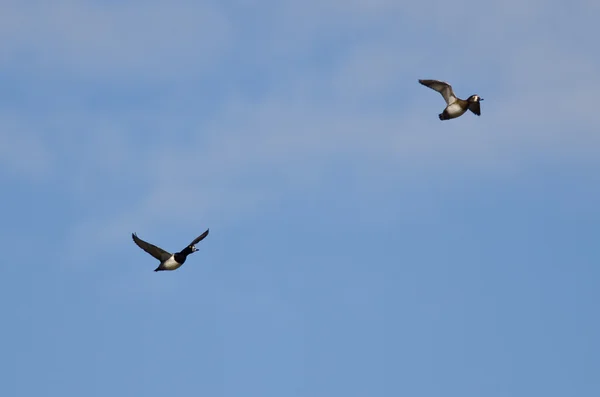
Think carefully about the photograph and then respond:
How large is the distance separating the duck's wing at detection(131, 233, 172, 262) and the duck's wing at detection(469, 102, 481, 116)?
19114 millimetres

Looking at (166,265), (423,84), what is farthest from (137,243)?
(423,84)

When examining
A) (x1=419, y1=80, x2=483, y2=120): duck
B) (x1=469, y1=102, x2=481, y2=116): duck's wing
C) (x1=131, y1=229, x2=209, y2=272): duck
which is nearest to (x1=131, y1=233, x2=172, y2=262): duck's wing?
(x1=131, y1=229, x2=209, y2=272): duck

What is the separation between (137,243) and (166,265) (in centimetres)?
285

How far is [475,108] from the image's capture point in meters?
60.9

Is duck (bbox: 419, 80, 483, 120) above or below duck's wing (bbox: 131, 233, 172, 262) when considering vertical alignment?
above

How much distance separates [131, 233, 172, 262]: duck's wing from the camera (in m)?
56.8

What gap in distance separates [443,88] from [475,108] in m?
2.22

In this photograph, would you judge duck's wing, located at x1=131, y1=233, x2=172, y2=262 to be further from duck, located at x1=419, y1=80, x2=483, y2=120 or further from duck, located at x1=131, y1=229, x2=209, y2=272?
duck, located at x1=419, y1=80, x2=483, y2=120

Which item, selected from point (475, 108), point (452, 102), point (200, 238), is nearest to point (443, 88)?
point (452, 102)

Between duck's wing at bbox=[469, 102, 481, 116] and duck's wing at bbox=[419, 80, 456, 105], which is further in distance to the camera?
duck's wing at bbox=[469, 102, 481, 116]

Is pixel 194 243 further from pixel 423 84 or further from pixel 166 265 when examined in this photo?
pixel 423 84

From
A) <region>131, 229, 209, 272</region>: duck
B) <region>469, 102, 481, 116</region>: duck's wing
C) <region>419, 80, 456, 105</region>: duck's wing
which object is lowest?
<region>131, 229, 209, 272</region>: duck

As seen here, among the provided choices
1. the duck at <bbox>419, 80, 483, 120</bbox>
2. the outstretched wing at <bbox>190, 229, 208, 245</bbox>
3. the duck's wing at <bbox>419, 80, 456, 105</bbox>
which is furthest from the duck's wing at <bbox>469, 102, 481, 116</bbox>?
the outstretched wing at <bbox>190, 229, 208, 245</bbox>

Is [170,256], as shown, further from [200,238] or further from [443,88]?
[443,88]
